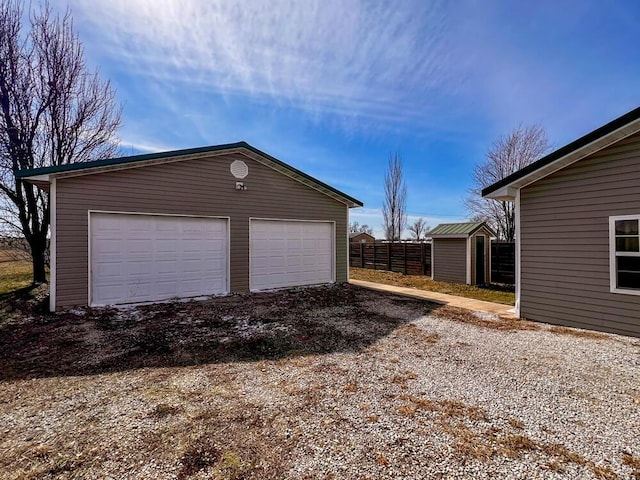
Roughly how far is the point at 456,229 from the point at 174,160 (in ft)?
35.5

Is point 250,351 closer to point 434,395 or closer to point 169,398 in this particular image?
point 169,398

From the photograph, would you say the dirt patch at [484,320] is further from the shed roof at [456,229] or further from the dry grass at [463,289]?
the shed roof at [456,229]

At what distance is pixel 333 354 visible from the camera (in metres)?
4.46

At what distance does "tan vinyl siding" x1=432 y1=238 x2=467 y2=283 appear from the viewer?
1237 centimetres

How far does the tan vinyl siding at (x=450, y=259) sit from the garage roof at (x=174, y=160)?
181 inches

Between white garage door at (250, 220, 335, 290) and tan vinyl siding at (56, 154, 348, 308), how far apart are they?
0.88ft

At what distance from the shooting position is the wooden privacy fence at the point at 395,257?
14648mm

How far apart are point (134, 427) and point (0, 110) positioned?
1273cm

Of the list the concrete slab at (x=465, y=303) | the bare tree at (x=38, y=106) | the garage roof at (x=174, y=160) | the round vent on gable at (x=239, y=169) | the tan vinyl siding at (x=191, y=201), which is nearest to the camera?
the garage roof at (x=174, y=160)

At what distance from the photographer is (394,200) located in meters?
26.0

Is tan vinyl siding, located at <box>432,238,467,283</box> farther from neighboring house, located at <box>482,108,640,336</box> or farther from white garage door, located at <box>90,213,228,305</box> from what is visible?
white garage door, located at <box>90,213,228,305</box>

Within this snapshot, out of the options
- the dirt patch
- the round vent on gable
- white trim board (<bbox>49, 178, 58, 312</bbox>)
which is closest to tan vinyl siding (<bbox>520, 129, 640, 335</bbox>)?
the dirt patch

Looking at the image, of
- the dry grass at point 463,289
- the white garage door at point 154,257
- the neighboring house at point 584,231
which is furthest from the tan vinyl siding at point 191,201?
the neighboring house at point 584,231

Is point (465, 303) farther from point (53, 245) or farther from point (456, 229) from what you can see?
point (53, 245)
